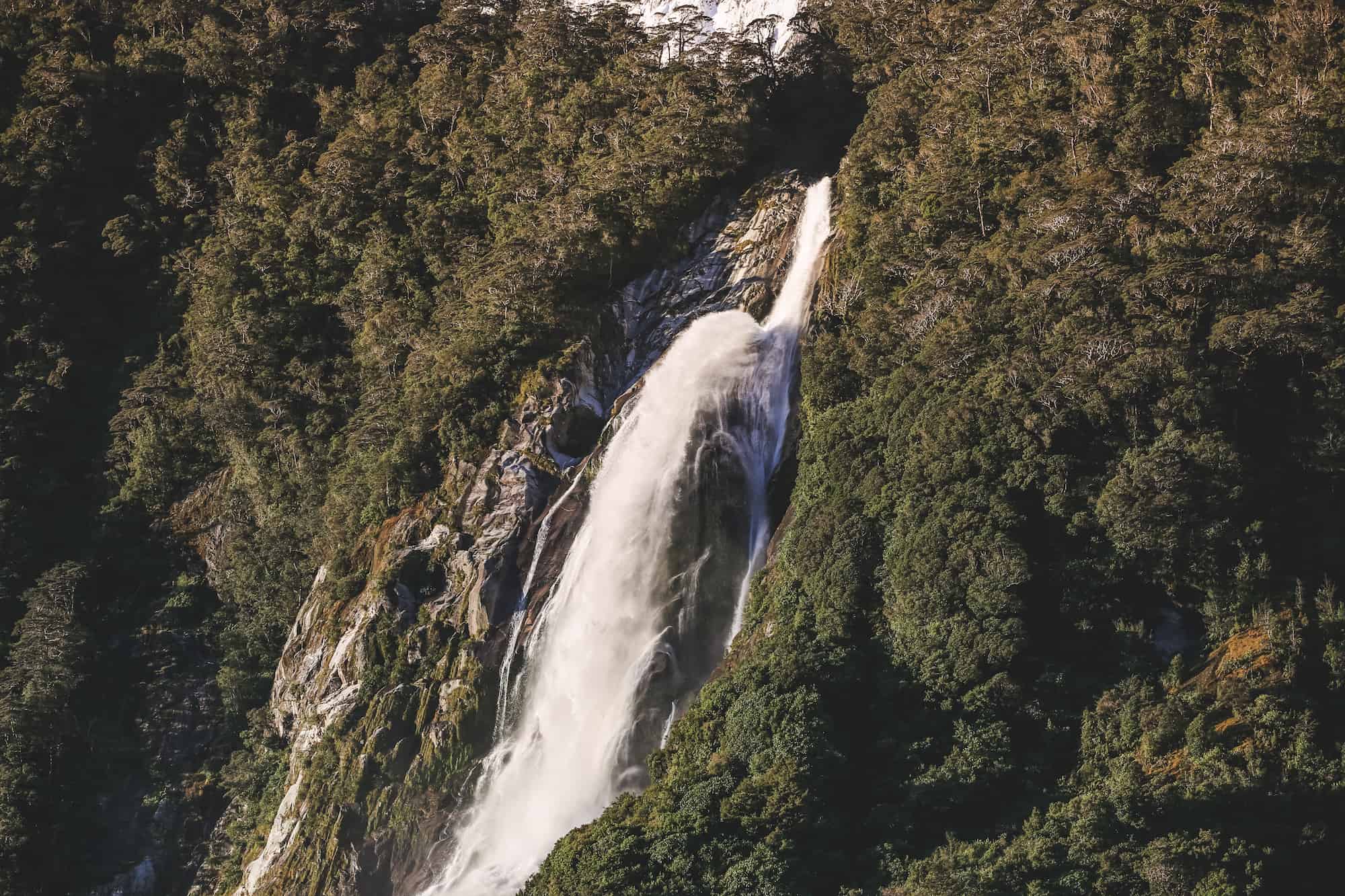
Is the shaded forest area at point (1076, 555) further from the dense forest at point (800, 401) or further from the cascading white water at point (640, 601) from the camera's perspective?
the cascading white water at point (640, 601)

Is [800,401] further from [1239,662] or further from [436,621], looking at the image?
[1239,662]

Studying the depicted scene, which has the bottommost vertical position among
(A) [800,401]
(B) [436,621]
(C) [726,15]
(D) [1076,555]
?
(D) [1076,555]

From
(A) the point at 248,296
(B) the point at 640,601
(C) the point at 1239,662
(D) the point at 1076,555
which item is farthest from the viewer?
(A) the point at 248,296

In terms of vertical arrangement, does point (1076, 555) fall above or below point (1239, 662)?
above

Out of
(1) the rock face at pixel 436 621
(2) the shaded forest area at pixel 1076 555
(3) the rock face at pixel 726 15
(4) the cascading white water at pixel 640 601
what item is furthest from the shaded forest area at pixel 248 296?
(2) the shaded forest area at pixel 1076 555

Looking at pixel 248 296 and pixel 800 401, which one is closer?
pixel 800 401

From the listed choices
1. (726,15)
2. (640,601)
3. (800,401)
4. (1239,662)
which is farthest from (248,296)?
(1239,662)

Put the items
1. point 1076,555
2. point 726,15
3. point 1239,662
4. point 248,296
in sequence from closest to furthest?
point 1239,662, point 1076,555, point 248,296, point 726,15
